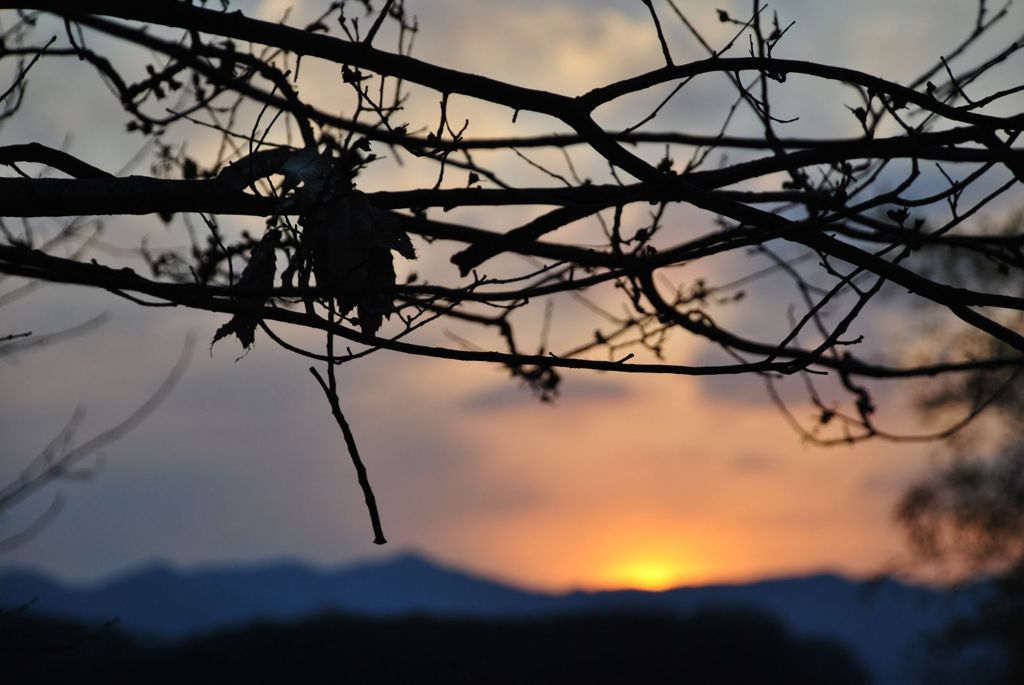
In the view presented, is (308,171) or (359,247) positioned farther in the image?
(308,171)

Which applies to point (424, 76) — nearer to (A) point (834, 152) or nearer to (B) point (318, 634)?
(A) point (834, 152)

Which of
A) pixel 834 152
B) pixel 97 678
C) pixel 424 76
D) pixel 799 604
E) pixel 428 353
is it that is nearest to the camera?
pixel 428 353

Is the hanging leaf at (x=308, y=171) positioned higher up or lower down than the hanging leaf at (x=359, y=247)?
higher up

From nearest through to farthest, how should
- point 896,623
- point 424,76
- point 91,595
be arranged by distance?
1. point 424,76
2. point 896,623
3. point 91,595

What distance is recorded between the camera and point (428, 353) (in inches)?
98.1

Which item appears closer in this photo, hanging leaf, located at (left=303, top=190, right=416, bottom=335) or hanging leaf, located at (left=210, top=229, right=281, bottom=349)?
hanging leaf, located at (left=303, top=190, right=416, bottom=335)

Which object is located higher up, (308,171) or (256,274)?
(308,171)

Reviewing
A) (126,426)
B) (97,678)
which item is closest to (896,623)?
(97,678)

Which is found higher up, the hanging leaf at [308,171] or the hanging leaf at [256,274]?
the hanging leaf at [308,171]

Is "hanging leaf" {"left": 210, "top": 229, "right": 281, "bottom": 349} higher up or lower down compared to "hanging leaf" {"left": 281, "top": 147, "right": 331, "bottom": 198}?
lower down

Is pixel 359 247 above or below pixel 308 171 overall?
below

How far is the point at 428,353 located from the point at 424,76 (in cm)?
80

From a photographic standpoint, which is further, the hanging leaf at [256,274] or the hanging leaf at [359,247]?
the hanging leaf at [256,274]

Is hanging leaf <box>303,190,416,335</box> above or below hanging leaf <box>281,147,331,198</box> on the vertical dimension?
below
